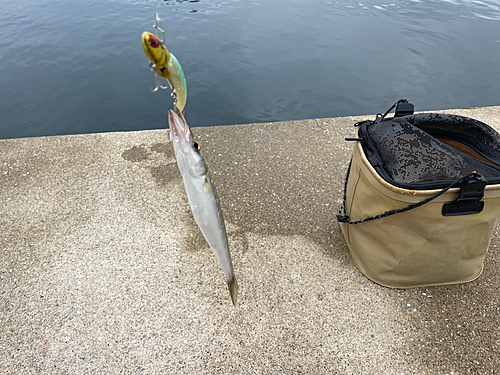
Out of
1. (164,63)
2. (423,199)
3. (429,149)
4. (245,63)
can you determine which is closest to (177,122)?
(164,63)

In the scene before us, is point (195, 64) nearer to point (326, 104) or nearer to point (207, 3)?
point (326, 104)

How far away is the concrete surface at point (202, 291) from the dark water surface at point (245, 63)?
308 centimetres

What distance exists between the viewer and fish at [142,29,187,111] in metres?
0.85

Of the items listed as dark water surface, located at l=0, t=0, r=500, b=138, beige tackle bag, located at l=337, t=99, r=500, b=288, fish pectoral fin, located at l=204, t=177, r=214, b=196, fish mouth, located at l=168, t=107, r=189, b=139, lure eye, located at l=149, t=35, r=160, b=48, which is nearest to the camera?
lure eye, located at l=149, t=35, r=160, b=48

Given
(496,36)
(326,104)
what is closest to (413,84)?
(326,104)

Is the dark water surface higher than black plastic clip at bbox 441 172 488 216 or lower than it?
lower

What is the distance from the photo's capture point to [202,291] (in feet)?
6.73

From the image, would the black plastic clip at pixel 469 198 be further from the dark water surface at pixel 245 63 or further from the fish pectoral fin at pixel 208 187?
the dark water surface at pixel 245 63

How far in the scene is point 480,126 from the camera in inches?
75.8

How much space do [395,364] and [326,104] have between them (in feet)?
17.6

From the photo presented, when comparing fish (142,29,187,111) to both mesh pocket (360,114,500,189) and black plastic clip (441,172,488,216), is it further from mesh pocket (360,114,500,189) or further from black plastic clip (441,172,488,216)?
black plastic clip (441,172,488,216)

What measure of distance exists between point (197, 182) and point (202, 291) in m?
1.17

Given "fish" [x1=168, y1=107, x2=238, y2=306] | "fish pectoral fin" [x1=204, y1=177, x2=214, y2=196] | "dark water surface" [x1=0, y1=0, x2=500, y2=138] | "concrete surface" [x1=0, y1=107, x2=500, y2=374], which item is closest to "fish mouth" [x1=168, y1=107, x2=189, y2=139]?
"fish" [x1=168, y1=107, x2=238, y2=306]

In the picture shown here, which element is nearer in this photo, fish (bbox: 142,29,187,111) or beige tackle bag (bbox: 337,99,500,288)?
fish (bbox: 142,29,187,111)
